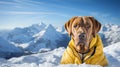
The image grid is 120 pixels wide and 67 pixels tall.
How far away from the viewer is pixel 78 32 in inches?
279

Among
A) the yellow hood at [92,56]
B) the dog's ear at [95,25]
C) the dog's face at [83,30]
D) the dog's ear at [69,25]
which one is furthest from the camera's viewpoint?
the dog's ear at [69,25]

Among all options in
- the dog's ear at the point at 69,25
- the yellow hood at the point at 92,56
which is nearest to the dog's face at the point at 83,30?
the dog's ear at the point at 69,25

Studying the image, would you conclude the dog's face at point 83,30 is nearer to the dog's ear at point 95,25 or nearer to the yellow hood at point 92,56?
the dog's ear at point 95,25

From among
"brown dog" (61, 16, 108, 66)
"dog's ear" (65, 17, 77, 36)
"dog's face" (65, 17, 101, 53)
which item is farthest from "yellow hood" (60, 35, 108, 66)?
"dog's ear" (65, 17, 77, 36)

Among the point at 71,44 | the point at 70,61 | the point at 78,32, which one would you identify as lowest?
the point at 70,61

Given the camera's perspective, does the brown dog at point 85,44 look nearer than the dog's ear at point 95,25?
Yes

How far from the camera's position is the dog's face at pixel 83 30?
708 centimetres

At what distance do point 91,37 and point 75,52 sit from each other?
68 cm

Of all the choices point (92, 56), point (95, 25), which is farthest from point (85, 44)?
point (95, 25)

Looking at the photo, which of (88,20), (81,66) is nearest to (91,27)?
(88,20)

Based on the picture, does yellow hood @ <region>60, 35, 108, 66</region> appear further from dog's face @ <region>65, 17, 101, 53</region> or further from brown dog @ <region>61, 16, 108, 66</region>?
dog's face @ <region>65, 17, 101, 53</region>

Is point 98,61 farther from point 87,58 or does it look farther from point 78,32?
point 78,32

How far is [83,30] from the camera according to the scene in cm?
713

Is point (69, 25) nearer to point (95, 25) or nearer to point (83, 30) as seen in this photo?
point (83, 30)
